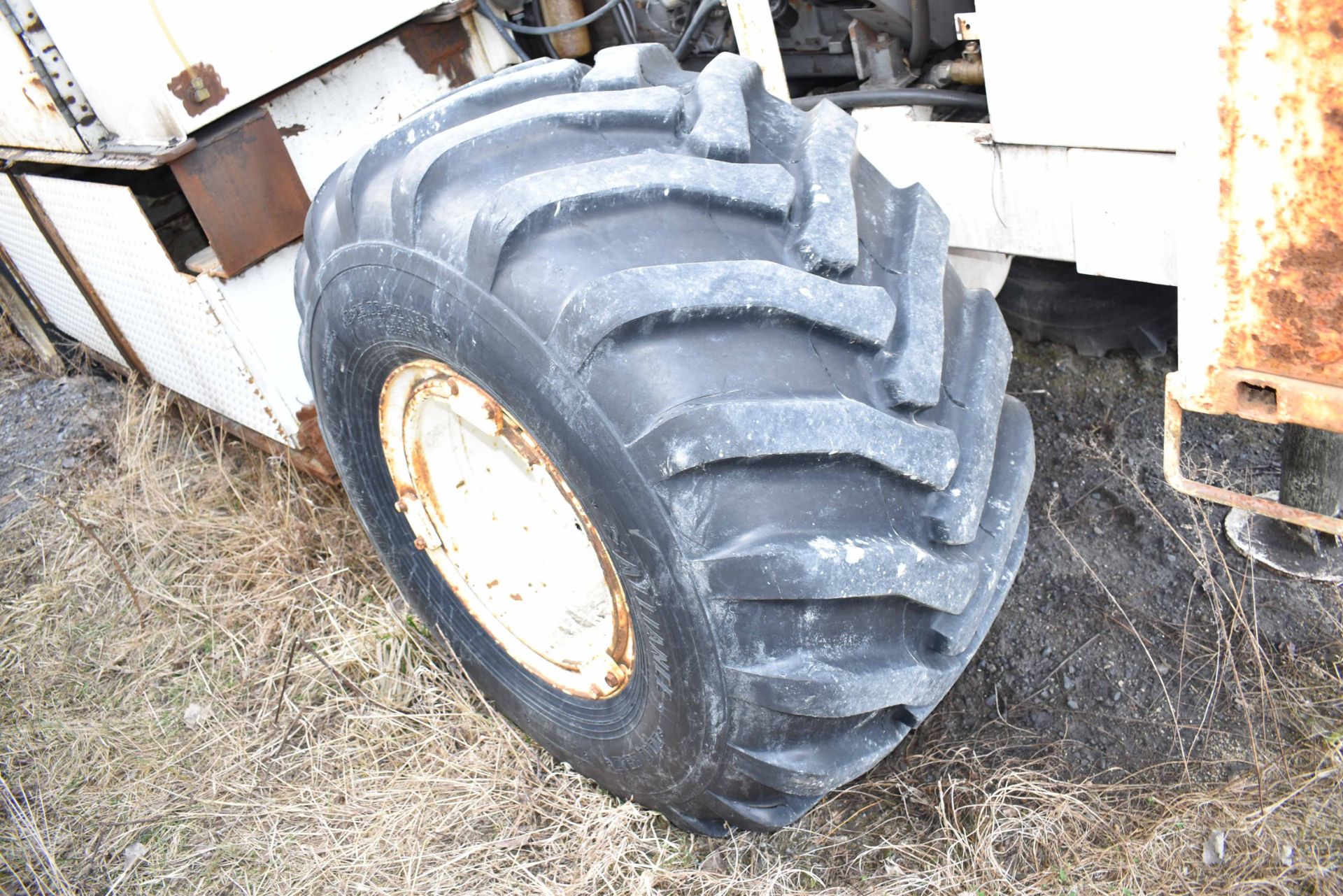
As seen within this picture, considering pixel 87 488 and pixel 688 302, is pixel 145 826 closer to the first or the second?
pixel 87 488

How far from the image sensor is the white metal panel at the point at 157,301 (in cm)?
206

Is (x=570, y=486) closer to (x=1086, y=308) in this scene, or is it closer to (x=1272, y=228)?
(x=1272, y=228)

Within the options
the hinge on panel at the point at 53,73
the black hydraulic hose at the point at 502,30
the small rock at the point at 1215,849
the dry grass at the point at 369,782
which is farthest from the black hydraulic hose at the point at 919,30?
the hinge on panel at the point at 53,73

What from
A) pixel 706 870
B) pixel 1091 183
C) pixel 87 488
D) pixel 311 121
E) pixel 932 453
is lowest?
pixel 706 870

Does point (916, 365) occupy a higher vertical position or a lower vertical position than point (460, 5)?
lower

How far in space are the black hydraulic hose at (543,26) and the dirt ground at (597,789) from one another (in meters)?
1.14

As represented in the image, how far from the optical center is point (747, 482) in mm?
1198

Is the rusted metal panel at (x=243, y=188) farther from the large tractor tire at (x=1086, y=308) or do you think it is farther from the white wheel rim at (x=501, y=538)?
the large tractor tire at (x=1086, y=308)

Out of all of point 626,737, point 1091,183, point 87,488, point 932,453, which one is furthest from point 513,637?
point 87,488

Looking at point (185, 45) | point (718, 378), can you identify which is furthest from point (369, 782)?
point (185, 45)

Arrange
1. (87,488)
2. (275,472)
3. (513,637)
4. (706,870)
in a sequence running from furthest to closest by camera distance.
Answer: (87,488) < (275,472) < (513,637) < (706,870)

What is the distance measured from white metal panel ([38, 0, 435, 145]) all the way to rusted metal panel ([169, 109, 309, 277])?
2.2 inches

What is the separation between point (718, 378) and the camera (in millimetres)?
1187

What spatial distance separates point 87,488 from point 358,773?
4.86 ft
